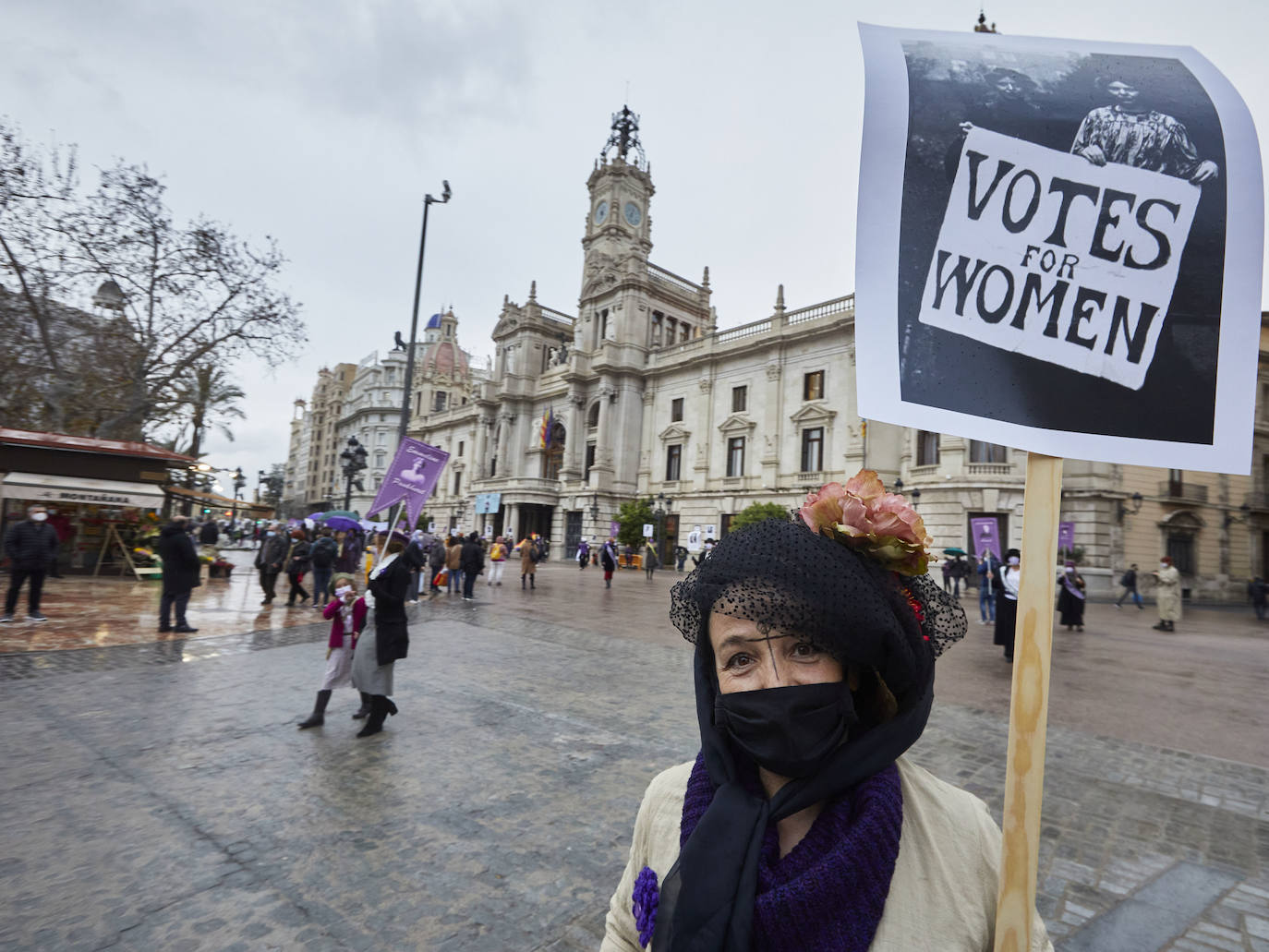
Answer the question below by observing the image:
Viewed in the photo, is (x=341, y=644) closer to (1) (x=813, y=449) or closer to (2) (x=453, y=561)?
(2) (x=453, y=561)

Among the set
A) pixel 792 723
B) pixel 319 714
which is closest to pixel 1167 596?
pixel 319 714

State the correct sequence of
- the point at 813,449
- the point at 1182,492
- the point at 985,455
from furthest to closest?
the point at 813,449, the point at 1182,492, the point at 985,455

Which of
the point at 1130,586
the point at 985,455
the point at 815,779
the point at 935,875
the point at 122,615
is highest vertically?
the point at 985,455

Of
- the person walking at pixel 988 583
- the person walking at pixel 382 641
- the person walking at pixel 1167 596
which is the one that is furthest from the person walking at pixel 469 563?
the person walking at pixel 1167 596

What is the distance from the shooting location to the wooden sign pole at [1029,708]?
47.4 inches

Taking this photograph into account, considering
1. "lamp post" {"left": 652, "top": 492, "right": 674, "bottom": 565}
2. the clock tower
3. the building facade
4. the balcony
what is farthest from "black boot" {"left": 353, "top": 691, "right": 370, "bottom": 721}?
the clock tower

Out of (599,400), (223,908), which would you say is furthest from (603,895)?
(599,400)

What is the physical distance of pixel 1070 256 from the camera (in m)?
1.53

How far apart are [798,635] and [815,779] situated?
0.93 feet

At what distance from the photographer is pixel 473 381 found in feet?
269

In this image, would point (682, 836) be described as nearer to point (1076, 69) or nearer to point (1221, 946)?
point (1076, 69)

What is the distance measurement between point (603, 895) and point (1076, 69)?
3.61 m

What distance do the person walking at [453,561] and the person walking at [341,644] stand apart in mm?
10374

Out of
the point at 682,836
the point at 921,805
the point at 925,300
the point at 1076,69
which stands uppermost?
the point at 1076,69
